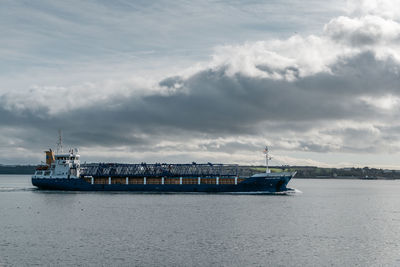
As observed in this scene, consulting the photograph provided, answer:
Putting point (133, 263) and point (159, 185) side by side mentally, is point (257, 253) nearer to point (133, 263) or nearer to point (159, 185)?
point (133, 263)

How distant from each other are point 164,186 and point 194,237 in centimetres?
8321

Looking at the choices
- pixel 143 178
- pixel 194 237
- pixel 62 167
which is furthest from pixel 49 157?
pixel 194 237

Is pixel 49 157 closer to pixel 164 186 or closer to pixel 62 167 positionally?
pixel 62 167

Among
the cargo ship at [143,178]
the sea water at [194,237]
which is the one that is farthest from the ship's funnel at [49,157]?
the sea water at [194,237]

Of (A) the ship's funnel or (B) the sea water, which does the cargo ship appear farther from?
(B) the sea water

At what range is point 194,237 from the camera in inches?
2579

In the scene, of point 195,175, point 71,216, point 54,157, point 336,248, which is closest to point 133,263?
point 336,248

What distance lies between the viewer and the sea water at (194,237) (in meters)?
51.5

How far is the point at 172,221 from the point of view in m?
81.7

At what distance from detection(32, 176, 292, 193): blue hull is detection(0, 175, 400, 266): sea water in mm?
33368

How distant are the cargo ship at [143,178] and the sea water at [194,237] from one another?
38108mm

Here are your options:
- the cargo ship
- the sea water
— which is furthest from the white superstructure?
the sea water

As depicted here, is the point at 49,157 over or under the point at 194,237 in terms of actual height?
over

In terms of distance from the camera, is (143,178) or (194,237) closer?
(194,237)
